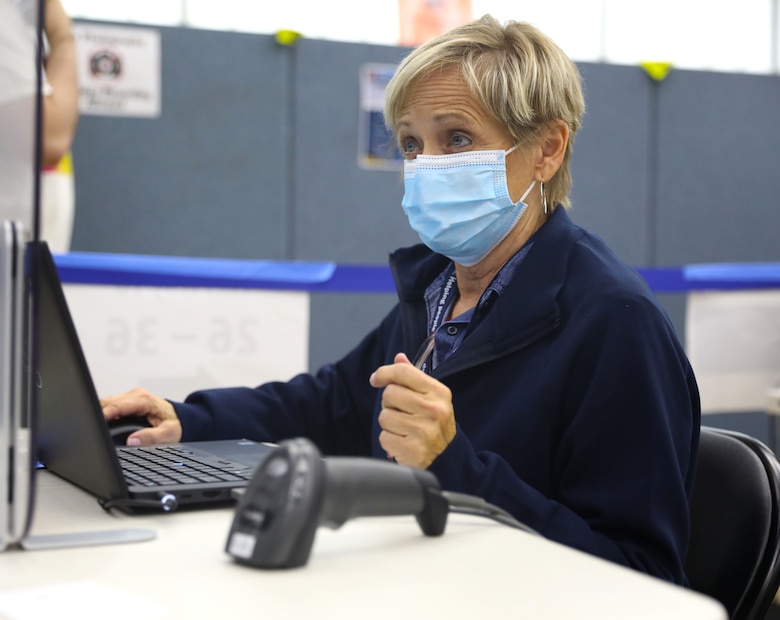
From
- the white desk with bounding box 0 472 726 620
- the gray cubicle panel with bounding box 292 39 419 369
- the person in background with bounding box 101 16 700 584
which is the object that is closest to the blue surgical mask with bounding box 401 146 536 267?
the person in background with bounding box 101 16 700 584

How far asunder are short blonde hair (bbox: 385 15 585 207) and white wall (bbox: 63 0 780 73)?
237 cm

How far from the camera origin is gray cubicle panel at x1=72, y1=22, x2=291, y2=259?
3.58 metres

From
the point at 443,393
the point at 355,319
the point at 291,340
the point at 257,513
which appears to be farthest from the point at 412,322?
the point at 355,319

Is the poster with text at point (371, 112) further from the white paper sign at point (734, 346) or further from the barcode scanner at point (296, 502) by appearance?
the barcode scanner at point (296, 502)

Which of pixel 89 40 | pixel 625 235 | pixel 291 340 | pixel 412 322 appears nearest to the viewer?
pixel 412 322

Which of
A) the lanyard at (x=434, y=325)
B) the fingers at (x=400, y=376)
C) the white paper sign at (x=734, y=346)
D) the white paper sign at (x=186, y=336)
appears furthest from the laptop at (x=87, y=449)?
the white paper sign at (x=734, y=346)

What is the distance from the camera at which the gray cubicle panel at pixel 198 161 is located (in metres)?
3.58

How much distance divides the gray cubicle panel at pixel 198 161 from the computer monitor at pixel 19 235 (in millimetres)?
3020

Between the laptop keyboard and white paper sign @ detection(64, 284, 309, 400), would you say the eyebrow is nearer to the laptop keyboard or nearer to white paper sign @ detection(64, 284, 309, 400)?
the laptop keyboard

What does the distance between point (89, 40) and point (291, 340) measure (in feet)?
5.76

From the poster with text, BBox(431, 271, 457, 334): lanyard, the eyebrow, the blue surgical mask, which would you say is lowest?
BBox(431, 271, 457, 334): lanyard

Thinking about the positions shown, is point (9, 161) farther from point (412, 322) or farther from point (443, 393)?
point (412, 322)

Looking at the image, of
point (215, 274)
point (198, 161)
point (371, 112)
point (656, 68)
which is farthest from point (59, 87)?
point (656, 68)

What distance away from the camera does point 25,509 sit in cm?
68
